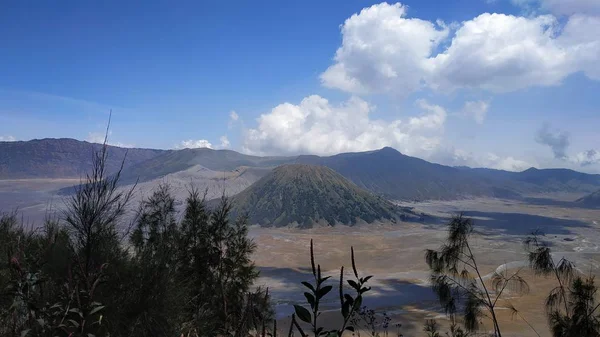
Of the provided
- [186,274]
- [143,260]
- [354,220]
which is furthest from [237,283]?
[354,220]

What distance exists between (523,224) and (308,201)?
1979 inches

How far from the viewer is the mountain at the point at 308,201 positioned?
309 feet

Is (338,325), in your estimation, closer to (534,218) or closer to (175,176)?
(534,218)

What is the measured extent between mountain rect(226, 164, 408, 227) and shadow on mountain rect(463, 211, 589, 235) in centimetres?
2126

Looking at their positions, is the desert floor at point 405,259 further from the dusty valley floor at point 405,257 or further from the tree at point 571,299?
the tree at point 571,299

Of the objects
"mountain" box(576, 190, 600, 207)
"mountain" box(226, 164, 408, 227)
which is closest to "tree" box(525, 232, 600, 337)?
"mountain" box(226, 164, 408, 227)

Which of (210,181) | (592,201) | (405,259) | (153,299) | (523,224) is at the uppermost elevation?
(592,201)

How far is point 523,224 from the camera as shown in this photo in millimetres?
96625

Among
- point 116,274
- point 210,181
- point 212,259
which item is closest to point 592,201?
point 210,181

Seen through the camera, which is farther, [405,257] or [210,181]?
[210,181]

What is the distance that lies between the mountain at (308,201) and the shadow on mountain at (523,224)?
2126cm

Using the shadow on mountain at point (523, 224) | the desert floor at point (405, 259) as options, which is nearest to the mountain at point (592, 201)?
the shadow on mountain at point (523, 224)

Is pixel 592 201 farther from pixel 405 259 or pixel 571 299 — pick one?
pixel 571 299

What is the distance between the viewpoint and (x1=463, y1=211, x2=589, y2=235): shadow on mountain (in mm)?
84438
